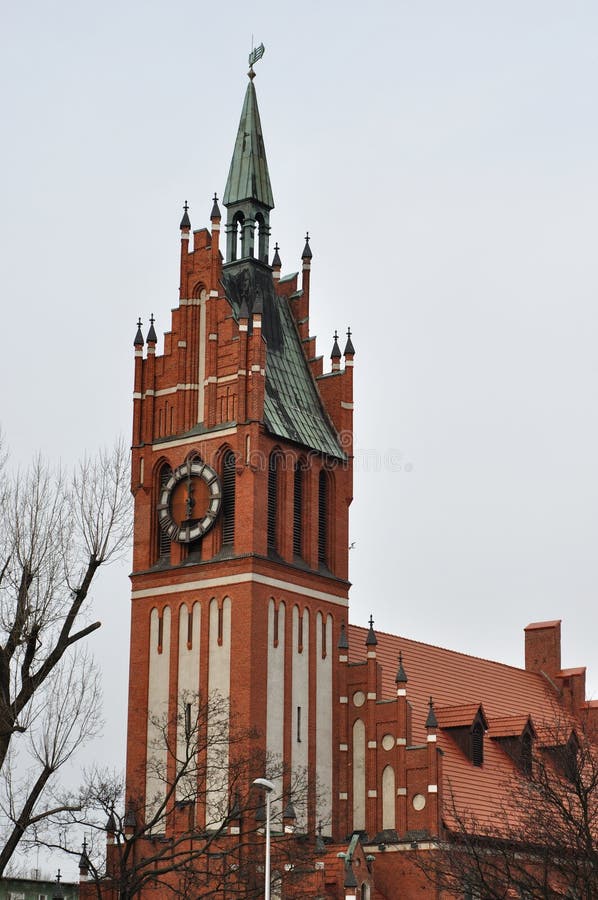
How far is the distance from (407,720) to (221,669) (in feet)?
22.8

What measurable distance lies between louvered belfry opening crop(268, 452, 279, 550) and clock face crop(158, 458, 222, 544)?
6.65ft

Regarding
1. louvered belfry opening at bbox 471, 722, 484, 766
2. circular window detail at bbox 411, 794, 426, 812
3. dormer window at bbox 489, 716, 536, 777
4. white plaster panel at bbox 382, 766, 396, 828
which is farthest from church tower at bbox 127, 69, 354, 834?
dormer window at bbox 489, 716, 536, 777

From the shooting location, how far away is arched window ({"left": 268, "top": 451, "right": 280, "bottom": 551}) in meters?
62.2

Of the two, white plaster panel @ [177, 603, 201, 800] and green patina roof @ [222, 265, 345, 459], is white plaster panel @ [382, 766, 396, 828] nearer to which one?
white plaster panel @ [177, 603, 201, 800]

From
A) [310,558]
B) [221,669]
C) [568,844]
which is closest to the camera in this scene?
[568,844]

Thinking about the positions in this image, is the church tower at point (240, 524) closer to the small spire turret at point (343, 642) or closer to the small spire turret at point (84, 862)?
the small spire turret at point (343, 642)

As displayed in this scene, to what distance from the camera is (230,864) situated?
55.1 metres

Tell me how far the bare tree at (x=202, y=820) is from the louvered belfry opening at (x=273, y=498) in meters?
6.70

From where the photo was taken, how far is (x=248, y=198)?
223 feet

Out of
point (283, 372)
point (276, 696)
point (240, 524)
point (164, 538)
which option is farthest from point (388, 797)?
point (283, 372)

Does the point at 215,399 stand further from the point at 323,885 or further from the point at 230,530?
the point at 323,885

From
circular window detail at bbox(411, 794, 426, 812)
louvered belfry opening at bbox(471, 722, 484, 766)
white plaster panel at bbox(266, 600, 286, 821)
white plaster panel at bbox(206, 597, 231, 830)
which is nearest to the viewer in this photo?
white plaster panel at bbox(206, 597, 231, 830)

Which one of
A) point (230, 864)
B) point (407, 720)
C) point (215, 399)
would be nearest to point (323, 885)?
point (230, 864)

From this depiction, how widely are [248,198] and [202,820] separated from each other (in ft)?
81.9
